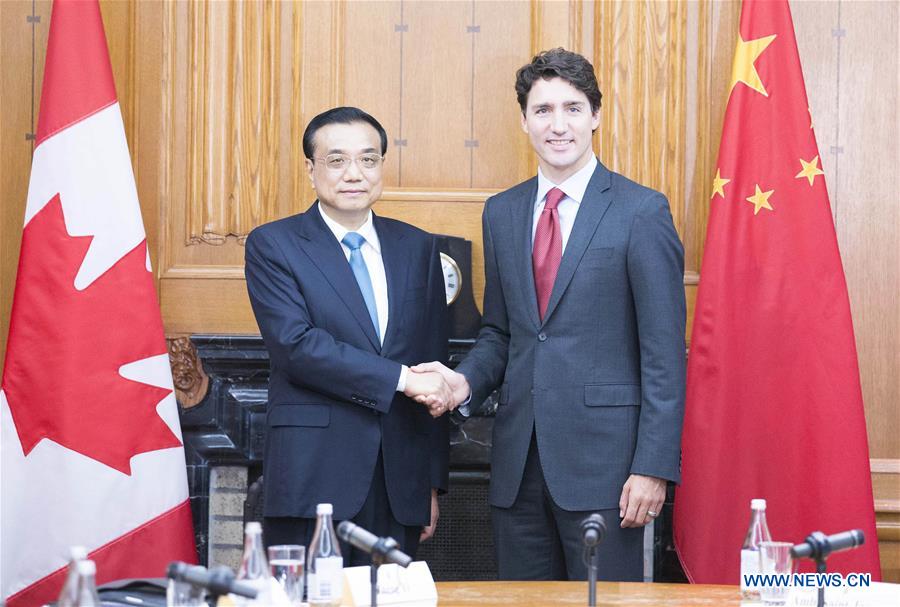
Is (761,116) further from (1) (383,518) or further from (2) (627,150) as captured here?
(1) (383,518)

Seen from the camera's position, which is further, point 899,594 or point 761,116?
point 761,116

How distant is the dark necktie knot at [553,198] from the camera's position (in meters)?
2.99

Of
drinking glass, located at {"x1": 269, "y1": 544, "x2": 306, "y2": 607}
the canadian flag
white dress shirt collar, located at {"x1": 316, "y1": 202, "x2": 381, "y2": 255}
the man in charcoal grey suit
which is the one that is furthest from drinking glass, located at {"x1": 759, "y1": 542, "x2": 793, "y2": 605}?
the canadian flag

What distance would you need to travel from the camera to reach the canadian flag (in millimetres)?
3209

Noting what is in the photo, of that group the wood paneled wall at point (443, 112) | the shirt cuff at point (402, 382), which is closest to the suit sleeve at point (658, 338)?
the shirt cuff at point (402, 382)

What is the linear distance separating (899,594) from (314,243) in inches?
64.0

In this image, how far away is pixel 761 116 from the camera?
3.33 m

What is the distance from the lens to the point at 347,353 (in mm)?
2811

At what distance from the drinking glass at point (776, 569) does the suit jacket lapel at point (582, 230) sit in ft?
3.28

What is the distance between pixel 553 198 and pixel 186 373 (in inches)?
55.1

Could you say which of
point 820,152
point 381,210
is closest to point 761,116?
point 820,152

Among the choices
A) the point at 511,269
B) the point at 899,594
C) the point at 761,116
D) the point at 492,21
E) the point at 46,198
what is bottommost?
the point at 899,594

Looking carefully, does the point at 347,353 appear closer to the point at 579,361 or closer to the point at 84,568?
the point at 579,361

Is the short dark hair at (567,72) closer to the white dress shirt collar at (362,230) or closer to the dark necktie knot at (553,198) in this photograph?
the dark necktie knot at (553,198)
